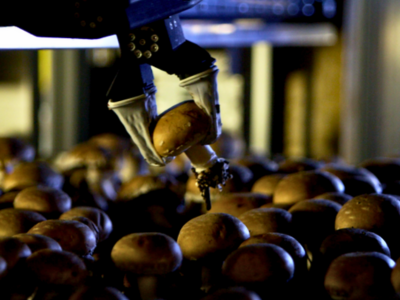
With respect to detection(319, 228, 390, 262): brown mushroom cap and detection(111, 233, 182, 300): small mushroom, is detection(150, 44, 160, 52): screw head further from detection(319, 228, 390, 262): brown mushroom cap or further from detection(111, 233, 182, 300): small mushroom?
detection(319, 228, 390, 262): brown mushroom cap

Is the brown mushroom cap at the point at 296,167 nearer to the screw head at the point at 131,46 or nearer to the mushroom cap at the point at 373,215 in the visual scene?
the mushroom cap at the point at 373,215

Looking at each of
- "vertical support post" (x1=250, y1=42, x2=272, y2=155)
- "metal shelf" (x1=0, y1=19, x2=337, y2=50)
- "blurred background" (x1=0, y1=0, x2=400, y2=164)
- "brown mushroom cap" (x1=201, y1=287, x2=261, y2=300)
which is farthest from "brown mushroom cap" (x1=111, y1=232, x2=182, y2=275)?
"vertical support post" (x1=250, y1=42, x2=272, y2=155)

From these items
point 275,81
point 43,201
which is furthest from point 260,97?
point 43,201

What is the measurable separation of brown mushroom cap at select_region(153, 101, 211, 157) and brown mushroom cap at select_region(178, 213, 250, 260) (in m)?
0.13

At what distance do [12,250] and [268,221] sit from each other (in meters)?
0.38

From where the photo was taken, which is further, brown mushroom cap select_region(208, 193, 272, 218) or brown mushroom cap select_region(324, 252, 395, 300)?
brown mushroom cap select_region(208, 193, 272, 218)

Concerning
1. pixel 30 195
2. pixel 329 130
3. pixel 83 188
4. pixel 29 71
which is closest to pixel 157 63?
pixel 30 195

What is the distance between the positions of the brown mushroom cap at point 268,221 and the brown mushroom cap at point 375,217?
82 mm

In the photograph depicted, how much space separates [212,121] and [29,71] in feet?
8.44

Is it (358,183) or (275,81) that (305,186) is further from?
(275,81)

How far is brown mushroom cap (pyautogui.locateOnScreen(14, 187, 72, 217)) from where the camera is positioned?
3.02 feet

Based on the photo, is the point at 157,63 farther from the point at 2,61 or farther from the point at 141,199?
the point at 2,61

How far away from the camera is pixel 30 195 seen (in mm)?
941

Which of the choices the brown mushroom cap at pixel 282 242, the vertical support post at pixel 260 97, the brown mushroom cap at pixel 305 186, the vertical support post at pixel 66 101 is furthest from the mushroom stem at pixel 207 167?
the vertical support post at pixel 260 97
